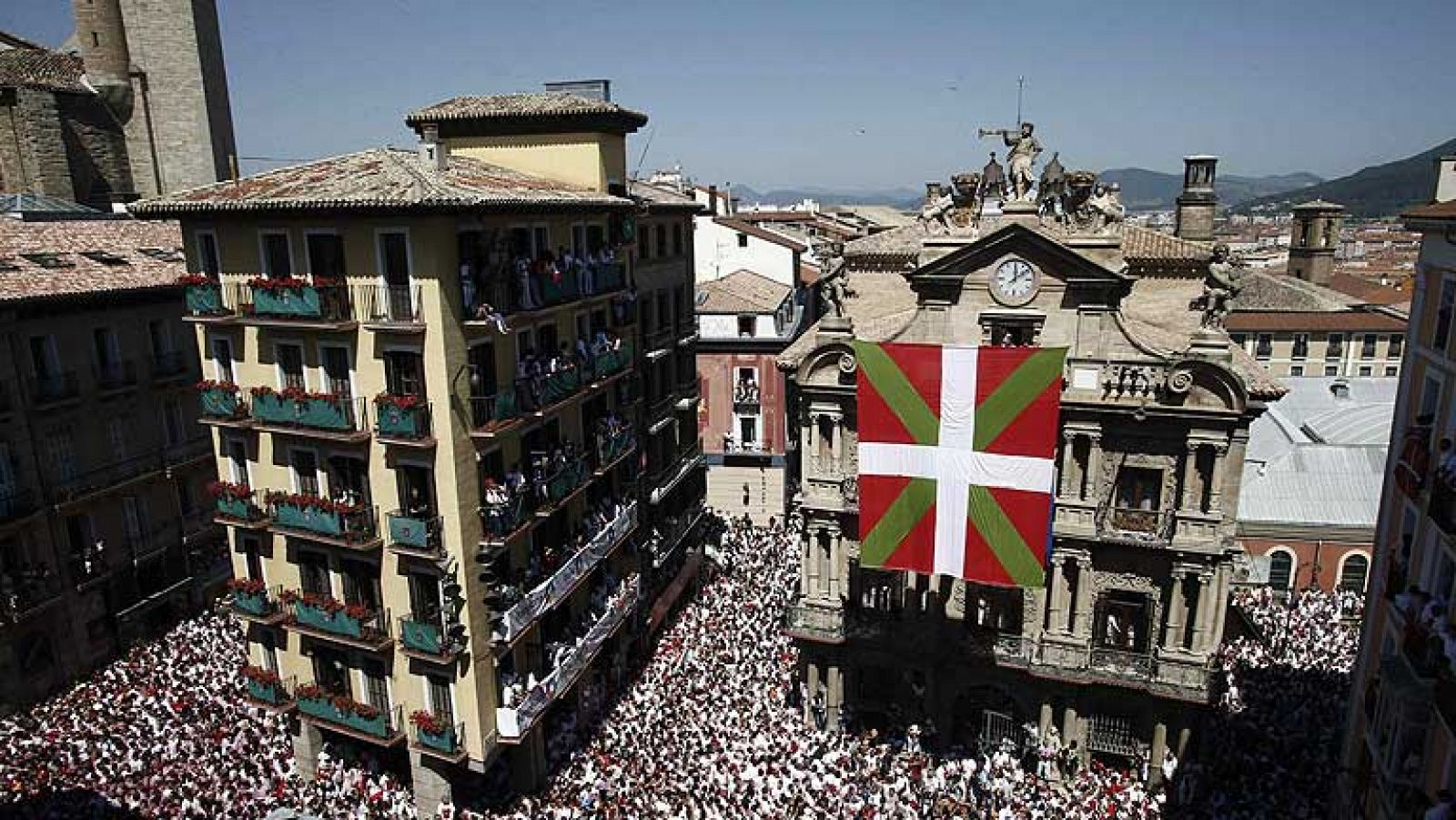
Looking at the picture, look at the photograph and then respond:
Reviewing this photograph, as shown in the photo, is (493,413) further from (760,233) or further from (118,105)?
(118,105)

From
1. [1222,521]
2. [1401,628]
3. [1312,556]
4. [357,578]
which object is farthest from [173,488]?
[1312,556]

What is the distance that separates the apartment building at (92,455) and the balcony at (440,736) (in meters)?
17.0

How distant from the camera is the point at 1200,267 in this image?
106 ft

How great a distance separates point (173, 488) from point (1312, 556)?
171 feet

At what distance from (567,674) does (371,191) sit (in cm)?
1657

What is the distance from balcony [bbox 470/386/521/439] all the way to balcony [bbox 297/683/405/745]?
9.48 metres

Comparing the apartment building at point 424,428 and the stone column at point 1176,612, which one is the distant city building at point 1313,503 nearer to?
the stone column at point 1176,612

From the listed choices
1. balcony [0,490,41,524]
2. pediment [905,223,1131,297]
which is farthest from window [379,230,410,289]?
balcony [0,490,41,524]

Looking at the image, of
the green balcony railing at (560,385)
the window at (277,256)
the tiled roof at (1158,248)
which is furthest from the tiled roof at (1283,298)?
the window at (277,256)

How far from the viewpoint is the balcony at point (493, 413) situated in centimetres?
2422

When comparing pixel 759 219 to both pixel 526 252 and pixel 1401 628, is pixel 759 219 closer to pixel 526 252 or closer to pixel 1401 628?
pixel 526 252

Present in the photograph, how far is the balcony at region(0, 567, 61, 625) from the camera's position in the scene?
101 feet

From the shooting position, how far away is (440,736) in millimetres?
25750

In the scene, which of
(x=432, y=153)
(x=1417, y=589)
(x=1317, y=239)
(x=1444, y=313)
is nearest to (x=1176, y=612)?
(x=1417, y=589)
